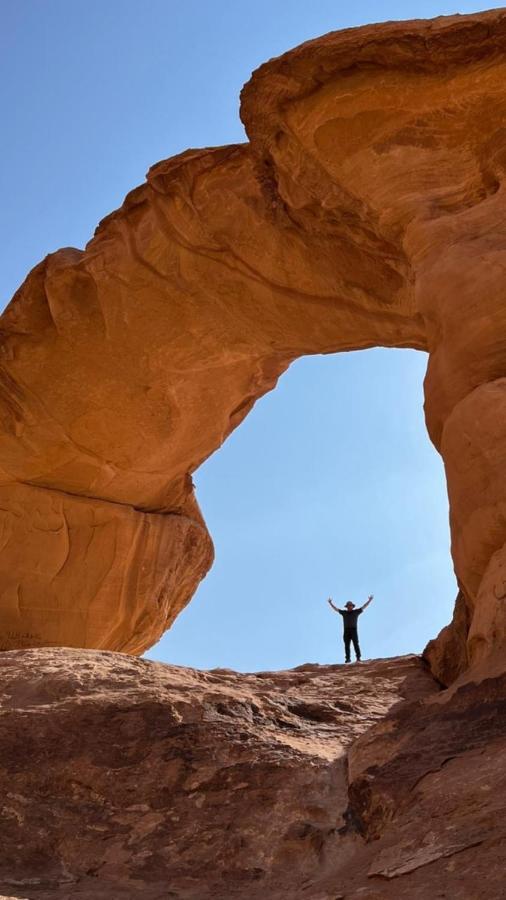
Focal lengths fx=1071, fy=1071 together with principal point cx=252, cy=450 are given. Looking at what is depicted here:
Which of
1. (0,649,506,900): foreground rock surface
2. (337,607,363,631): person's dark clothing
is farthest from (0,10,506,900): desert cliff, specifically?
(337,607,363,631): person's dark clothing

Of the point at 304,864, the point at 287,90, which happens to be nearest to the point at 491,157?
the point at 287,90

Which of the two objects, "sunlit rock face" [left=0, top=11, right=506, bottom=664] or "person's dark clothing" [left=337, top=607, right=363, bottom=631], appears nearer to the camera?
"sunlit rock face" [left=0, top=11, right=506, bottom=664]

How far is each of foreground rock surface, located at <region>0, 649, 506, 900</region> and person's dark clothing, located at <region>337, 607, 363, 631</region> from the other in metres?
5.71

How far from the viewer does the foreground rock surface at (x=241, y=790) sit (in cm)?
339

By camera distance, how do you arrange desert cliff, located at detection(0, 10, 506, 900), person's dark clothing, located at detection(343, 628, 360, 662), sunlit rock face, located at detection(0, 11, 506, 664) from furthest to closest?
1. person's dark clothing, located at detection(343, 628, 360, 662)
2. sunlit rock face, located at detection(0, 11, 506, 664)
3. desert cliff, located at detection(0, 10, 506, 900)

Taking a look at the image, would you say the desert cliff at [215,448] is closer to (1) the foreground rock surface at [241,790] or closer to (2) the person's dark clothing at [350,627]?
(1) the foreground rock surface at [241,790]

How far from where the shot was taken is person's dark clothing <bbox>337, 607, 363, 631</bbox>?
37.0 ft

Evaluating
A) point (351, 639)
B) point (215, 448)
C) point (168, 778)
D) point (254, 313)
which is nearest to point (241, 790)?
point (168, 778)

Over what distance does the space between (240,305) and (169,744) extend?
4639 mm

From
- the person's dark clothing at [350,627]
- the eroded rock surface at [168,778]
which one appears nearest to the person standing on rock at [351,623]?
the person's dark clothing at [350,627]

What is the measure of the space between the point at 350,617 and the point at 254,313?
4.05 metres

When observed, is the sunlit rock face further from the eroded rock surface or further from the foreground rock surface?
the eroded rock surface

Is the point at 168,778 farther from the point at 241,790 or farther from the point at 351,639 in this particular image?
the point at 351,639

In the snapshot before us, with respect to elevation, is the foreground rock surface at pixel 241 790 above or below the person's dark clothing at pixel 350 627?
below
